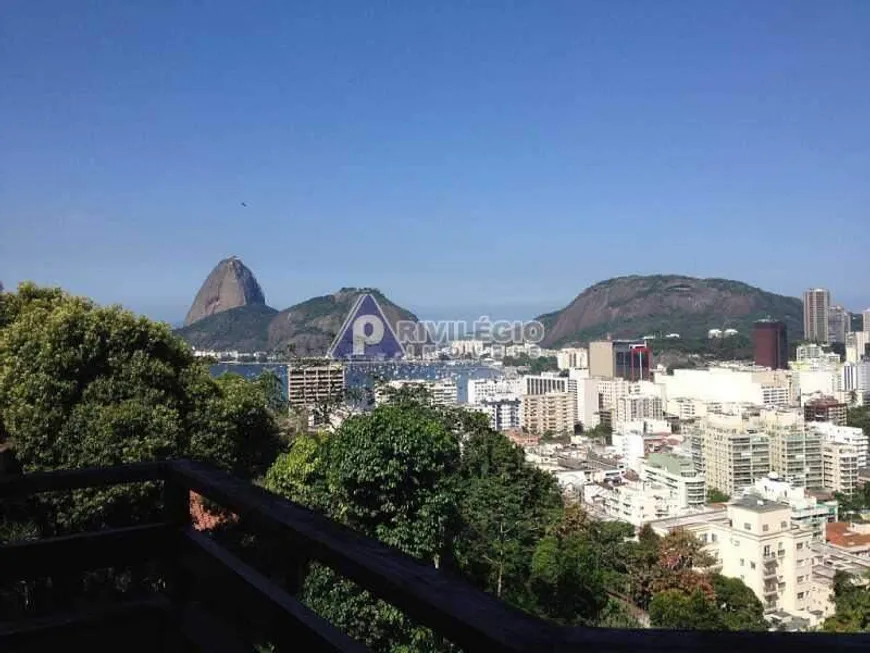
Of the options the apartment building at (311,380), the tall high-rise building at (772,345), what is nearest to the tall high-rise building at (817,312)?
the tall high-rise building at (772,345)

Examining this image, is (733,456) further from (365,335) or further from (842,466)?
(365,335)

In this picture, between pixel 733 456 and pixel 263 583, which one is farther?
pixel 733 456

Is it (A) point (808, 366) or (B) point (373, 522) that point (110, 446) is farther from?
(A) point (808, 366)

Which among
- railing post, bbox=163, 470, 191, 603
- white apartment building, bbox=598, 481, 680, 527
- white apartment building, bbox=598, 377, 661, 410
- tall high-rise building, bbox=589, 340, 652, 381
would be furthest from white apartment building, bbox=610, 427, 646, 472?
railing post, bbox=163, 470, 191, 603

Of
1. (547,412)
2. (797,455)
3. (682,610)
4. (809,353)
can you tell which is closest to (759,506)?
(682,610)

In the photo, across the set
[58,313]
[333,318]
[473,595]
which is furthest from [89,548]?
[333,318]

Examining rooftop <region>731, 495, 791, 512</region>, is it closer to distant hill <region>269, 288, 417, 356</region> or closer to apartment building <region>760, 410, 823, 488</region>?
apartment building <region>760, 410, 823, 488</region>

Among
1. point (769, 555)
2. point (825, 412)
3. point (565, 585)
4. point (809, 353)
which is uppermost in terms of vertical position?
point (809, 353)
